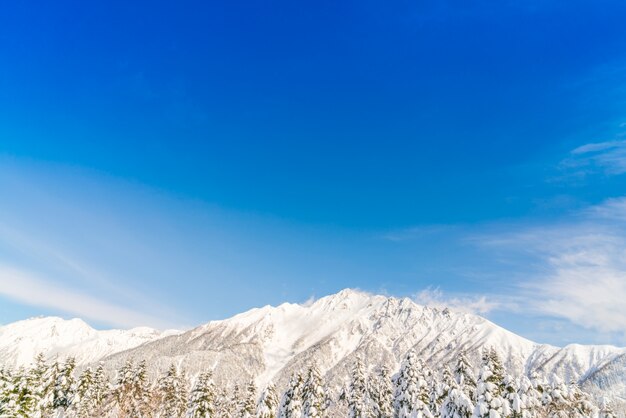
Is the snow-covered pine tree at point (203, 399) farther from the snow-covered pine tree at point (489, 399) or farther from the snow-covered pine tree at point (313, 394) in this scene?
the snow-covered pine tree at point (489, 399)

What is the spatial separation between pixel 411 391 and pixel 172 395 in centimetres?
4257

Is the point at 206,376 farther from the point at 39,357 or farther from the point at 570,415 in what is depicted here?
the point at 570,415

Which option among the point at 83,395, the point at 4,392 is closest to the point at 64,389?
the point at 83,395

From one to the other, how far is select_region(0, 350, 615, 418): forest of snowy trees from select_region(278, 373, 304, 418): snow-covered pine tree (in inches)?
3.6

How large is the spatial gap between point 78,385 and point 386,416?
4110 centimetres

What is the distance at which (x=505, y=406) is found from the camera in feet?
82.1

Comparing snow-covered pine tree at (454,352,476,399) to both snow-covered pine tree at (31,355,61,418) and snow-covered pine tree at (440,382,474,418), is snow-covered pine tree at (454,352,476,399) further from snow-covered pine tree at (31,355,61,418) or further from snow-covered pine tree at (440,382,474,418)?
snow-covered pine tree at (31,355,61,418)

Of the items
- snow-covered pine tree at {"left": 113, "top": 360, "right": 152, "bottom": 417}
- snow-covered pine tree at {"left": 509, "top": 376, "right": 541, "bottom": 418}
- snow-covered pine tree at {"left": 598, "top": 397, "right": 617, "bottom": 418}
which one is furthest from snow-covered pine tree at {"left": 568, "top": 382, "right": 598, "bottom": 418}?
snow-covered pine tree at {"left": 113, "top": 360, "right": 152, "bottom": 417}

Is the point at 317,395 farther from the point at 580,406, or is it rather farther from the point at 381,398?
the point at 580,406

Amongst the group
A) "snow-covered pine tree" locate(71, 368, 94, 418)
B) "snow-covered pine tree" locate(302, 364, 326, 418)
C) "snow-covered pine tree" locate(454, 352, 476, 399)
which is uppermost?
"snow-covered pine tree" locate(454, 352, 476, 399)

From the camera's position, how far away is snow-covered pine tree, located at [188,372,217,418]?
4859 cm

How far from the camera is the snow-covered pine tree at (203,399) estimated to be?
48594 mm

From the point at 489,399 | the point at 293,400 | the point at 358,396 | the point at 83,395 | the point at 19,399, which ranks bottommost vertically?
the point at 83,395

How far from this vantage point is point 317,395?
146 feet
